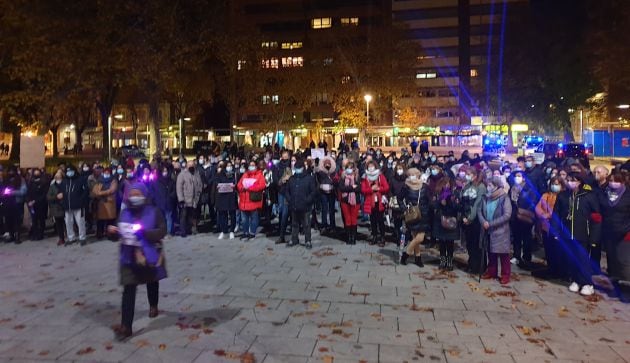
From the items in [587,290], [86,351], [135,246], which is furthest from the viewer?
[587,290]

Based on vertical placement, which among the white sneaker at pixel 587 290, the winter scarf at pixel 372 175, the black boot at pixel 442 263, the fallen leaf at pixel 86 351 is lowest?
the white sneaker at pixel 587 290

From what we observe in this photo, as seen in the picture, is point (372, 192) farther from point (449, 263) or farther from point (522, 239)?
point (522, 239)

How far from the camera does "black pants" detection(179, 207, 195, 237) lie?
1257cm

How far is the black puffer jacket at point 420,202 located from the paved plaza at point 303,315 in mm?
757

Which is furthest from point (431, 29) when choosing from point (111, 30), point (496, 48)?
point (111, 30)

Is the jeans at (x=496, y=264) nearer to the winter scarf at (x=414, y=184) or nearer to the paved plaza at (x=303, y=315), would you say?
the paved plaza at (x=303, y=315)

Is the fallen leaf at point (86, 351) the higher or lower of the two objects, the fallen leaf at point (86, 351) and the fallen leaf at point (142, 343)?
the higher

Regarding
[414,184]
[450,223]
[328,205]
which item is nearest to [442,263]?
[450,223]

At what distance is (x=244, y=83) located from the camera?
1741 inches

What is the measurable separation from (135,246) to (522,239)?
23.6ft

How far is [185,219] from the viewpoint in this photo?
12648mm

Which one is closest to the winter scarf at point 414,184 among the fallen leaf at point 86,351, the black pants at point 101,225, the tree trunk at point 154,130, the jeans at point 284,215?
the jeans at point 284,215

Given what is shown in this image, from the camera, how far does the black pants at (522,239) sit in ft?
32.4

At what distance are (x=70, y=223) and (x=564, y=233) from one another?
996 centimetres
